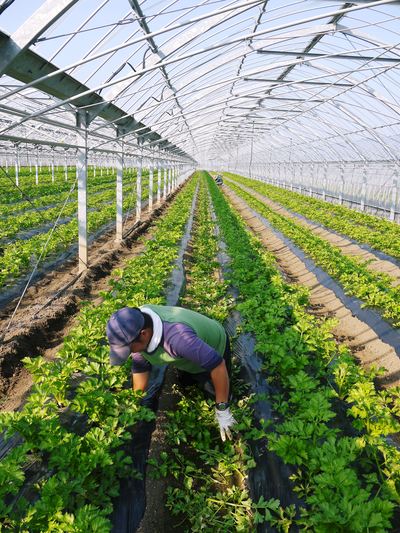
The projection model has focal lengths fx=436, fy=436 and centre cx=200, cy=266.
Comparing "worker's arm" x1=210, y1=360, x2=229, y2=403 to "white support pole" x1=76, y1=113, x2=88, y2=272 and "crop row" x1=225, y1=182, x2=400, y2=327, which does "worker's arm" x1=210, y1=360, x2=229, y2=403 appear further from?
"white support pole" x1=76, y1=113, x2=88, y2=272

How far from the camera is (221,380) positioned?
3.58 meters

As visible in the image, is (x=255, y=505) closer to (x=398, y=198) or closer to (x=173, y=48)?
(x=173, y=48)

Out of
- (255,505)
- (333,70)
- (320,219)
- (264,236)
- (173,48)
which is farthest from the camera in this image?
(320,219)

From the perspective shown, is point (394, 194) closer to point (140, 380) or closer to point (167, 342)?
point (140, 380)

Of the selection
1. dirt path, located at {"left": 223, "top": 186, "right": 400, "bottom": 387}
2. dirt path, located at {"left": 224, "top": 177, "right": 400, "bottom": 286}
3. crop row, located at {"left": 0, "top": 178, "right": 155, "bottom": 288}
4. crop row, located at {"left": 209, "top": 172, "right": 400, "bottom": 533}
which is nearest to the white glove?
crop row, located at {"left": 209, "top": 172, "right": 400, "bottom": 533}

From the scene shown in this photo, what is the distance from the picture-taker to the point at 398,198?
19.4 metres

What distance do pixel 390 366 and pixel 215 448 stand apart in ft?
10.0

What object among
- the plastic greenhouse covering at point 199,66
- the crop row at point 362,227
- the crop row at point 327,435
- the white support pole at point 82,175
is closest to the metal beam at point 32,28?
the plastic greenhouse covering at point 199,66

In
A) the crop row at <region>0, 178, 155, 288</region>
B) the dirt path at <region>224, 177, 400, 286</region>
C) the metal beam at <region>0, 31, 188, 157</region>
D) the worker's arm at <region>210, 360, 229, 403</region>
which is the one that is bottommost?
the dirt path at <region>224, 177, 400, 286</region>

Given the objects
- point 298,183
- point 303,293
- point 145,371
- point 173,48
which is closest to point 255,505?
point 145,371

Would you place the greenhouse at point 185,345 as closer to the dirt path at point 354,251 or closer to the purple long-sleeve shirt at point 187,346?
the purple long-sleeve shirt at point 187,346

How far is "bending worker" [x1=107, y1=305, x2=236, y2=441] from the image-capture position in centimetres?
322

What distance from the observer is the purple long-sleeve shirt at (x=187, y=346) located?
3408 mm

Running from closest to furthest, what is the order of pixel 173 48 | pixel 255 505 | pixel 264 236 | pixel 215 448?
pixel 255 505 < pixel 215 448 < pixel 173 48 < pixel 264 236
